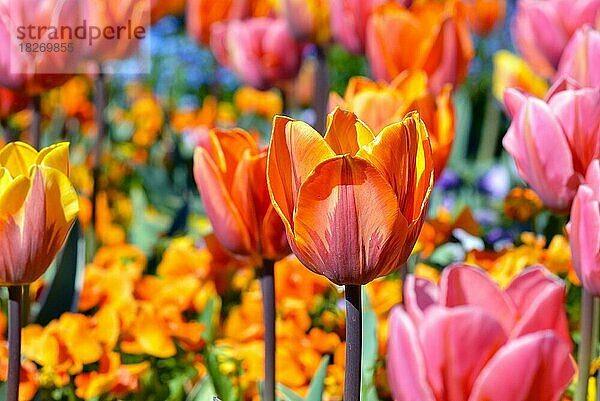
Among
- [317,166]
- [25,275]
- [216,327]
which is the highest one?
[317,166]

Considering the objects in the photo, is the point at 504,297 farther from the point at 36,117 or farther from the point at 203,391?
the point at 36,117

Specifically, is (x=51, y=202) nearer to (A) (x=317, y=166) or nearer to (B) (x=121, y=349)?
(A) (x=317, y=166)

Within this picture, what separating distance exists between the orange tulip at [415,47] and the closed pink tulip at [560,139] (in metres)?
0.52

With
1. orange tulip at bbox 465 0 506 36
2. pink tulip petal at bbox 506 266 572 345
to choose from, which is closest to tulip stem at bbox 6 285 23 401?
pink tulip petal at bbox 506 266 572 345

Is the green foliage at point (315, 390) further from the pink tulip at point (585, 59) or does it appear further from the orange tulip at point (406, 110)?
the pink tulip at point (585, 59)

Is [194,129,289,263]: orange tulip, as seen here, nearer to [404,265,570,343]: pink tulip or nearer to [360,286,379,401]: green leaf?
[360,286,379,401]: green leaf

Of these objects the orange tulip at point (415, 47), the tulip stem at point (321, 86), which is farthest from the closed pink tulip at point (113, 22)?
the orange tulip at point (415, 47)

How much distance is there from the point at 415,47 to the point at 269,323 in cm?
73

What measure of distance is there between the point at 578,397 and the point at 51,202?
51 centimetres

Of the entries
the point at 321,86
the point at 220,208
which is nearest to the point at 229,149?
the point at 220,208

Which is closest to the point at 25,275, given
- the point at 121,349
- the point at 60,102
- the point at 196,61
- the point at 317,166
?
the point at 317,166

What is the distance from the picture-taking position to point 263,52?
206 centimetres

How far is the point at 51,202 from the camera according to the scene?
85 centimetres

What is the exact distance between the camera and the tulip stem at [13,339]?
0.87 m
